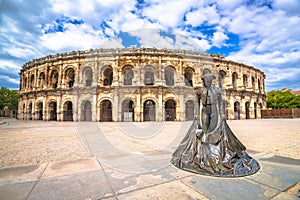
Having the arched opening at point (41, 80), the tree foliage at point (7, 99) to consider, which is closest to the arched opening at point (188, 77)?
the arched opening at point (41, 80)

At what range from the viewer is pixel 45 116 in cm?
2108

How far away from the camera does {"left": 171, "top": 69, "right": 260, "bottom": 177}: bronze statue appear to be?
276 cm

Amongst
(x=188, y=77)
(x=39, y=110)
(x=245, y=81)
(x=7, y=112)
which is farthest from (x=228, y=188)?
(x=7, y=112)

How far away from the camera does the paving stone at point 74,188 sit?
2.06 metres

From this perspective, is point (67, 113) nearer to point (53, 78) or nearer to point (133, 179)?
point (53, 78)

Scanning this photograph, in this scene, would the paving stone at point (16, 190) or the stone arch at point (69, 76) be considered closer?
the paving stone at point (16, 190)

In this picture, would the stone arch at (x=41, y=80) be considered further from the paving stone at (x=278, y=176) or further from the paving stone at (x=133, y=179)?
the paving stone at (x=278, y=176)

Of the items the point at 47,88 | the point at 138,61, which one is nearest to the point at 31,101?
the point at 47,88

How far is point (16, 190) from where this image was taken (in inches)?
87.7

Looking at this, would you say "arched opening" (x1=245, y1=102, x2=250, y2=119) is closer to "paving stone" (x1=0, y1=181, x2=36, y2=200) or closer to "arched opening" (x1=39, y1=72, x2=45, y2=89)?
"paving stone" (x1=0, y1=181, x2=36, y2=200)

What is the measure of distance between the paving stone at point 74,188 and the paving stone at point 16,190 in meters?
0.09

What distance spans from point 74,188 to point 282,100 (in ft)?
165

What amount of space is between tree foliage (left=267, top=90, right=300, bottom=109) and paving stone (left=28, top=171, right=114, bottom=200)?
4909 cm

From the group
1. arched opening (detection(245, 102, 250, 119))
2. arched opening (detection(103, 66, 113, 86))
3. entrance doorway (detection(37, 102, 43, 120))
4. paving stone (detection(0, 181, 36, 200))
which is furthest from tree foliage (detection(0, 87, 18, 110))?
arched opening (detection(245, 102, 250, 119))
